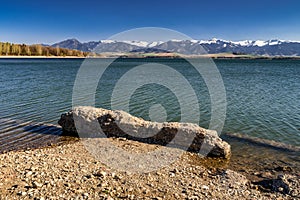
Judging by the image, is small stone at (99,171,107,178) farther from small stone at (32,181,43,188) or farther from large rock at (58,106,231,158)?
large rock at (58,106,231,158)

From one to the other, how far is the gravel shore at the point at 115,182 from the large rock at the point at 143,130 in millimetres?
2113

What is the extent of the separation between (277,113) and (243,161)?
13351mm

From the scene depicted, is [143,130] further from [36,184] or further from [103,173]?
[36,184]

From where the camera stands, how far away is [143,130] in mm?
17000

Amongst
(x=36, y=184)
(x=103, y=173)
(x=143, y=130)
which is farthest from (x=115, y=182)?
(x=143, y=130)

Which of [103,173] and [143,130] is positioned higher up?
[143,130]

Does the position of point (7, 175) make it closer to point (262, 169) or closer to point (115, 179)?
point (115, 179)

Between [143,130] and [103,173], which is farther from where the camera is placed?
[143,130]

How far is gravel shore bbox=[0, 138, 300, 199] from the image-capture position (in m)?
9.69

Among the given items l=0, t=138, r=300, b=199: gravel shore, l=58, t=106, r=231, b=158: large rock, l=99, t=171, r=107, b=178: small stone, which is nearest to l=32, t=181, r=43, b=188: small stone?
l=0, t=138, r=300, b=199: gravel shore

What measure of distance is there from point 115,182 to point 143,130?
658cm

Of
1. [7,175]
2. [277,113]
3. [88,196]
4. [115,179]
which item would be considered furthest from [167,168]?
[277,113]

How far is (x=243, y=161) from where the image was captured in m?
14.7

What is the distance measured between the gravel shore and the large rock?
2.11 metres
